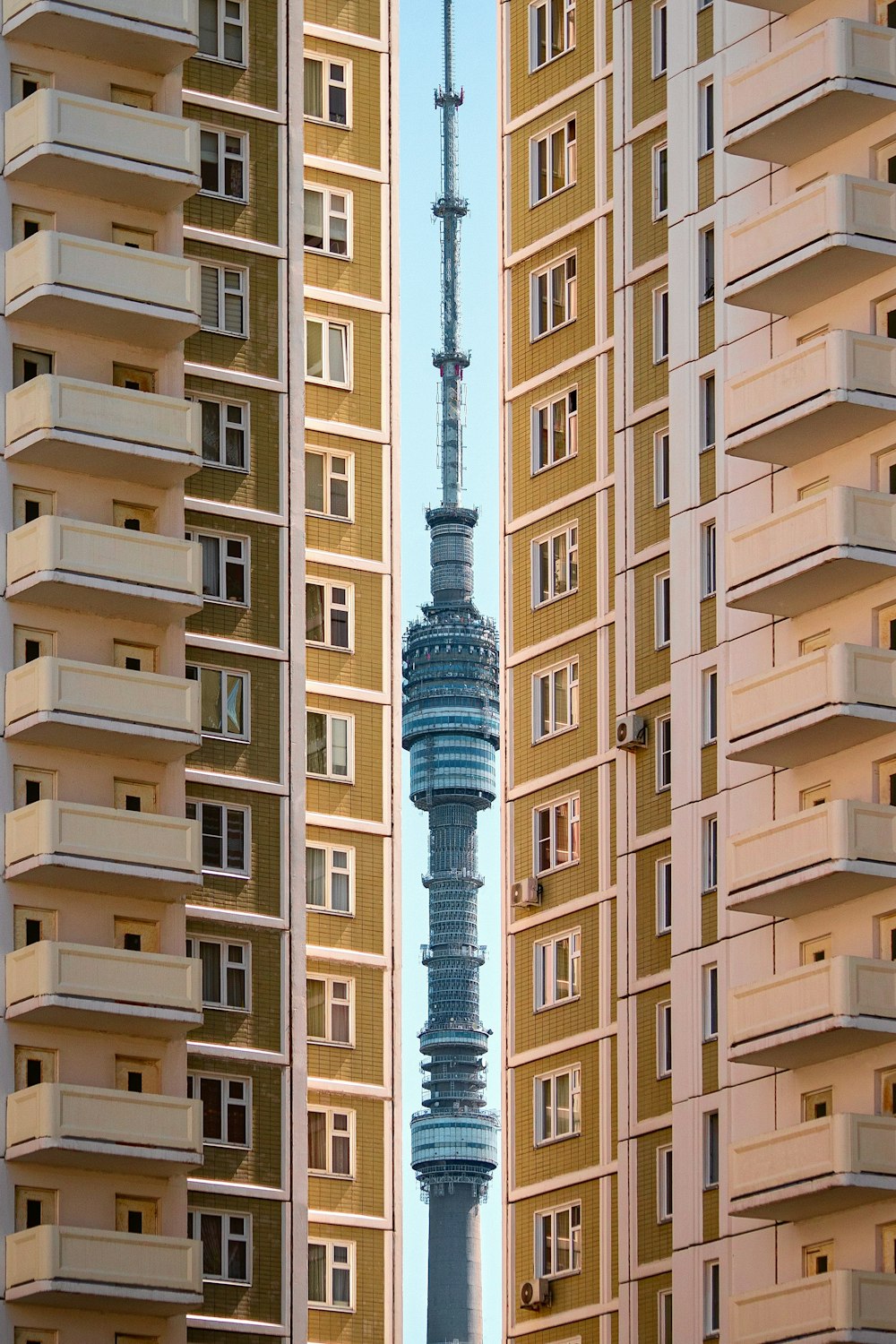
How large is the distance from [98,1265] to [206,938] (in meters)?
10.8

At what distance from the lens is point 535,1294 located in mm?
80312

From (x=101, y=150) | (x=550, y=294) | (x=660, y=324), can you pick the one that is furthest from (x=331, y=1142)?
(x=101, y=150)

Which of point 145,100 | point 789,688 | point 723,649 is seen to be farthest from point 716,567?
point 145,100

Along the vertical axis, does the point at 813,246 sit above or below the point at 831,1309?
above

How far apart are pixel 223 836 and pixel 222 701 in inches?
119

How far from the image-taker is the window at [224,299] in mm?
80312

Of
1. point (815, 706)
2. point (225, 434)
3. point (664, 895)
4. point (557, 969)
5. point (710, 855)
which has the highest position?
point (225, 434)

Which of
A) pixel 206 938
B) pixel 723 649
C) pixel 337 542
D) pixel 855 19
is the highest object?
pixel 855 19

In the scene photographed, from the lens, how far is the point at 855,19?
68.6 meters

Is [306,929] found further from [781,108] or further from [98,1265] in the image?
[781,108]

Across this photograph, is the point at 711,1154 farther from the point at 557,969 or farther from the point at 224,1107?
the point at 224,1107

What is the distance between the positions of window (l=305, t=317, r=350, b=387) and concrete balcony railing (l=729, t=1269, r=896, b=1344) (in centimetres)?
2888

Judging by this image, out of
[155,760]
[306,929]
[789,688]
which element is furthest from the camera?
[306,929]

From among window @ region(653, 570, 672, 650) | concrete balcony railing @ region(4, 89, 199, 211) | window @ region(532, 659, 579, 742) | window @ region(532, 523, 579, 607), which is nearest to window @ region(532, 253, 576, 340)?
window @ region(532, 523, 579, 607)
